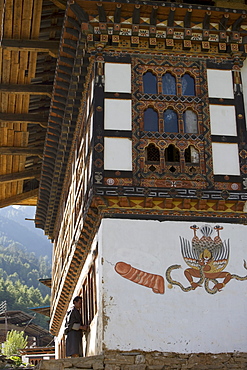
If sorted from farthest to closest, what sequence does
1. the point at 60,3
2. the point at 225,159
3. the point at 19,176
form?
the point at 19,176
the point at 60,3
the point at 225,159

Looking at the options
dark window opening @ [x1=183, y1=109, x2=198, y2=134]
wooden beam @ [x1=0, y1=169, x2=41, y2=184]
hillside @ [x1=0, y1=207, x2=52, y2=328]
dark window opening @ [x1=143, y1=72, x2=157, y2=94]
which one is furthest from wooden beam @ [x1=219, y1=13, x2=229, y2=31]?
hillside @ [x1=0, y1=207, x2=52, y2=328]

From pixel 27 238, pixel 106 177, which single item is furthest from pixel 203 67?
pixel 27 238

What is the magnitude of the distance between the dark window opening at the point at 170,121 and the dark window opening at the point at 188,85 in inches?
18.5

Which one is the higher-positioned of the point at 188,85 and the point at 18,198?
the point at 18,198

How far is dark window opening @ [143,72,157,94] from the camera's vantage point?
10891 millimetres

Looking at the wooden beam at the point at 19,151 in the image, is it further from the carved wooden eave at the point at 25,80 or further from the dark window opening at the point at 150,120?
the dark window opening at the point at 150,120

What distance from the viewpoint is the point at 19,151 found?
57.0 ft

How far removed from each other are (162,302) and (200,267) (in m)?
0.87

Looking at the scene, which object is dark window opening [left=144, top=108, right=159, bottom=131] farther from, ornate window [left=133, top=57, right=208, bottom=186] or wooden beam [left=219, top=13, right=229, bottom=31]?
wooden beam [left=219, top=13, right=229, bottom=31]

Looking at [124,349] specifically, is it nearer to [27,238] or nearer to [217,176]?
[217,176]

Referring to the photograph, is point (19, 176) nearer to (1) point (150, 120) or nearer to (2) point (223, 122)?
(1) point (150, 120)

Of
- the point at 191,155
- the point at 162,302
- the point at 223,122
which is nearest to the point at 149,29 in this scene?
the point at 223,122

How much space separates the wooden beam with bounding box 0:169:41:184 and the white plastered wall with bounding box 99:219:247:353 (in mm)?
9388

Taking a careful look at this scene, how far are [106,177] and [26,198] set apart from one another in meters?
11.4
